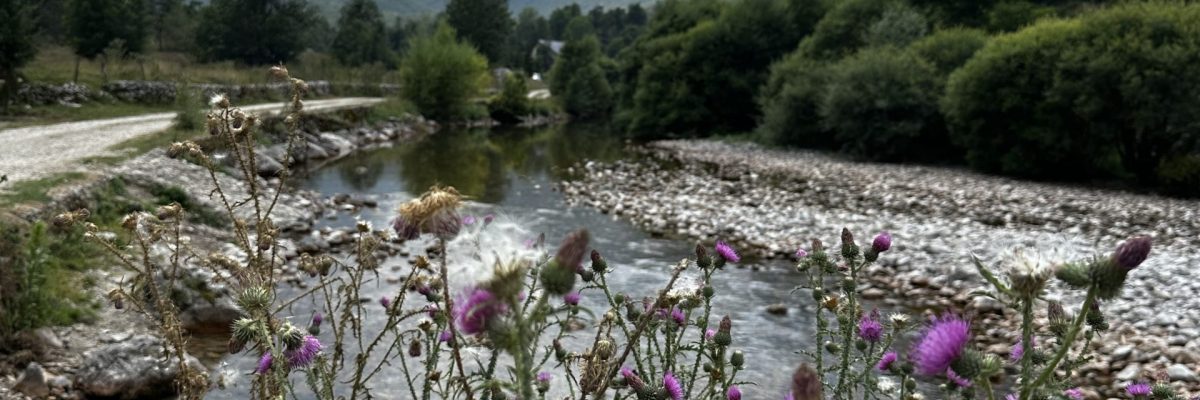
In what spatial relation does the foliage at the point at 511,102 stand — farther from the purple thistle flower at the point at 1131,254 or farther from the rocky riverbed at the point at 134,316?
the purple thistle flower at the point at 1131,254

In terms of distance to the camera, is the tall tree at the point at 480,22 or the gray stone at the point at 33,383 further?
the tall tree at the point at 480,22

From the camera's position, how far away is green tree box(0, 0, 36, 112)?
69.7 feet

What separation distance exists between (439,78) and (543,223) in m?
33.5

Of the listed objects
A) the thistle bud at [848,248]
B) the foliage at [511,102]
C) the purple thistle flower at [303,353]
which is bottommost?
the foliage at [511,102]

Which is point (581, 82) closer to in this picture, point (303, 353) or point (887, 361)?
point (887, 361)

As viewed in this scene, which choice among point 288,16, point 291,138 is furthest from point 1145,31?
point 288,16

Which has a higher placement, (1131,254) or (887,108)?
(887,108)

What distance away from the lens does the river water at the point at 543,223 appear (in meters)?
7.20

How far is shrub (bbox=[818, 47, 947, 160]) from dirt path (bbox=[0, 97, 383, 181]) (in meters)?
21.3

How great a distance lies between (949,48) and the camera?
29516 millimetres

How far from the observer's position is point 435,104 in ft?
154

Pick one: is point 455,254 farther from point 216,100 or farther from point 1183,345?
point 1183,345

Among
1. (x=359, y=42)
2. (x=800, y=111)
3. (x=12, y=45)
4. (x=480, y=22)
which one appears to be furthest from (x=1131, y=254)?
(x=480, y=22)

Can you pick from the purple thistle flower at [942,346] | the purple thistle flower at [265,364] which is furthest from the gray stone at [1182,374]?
the purple thistle flower at [265,364]
